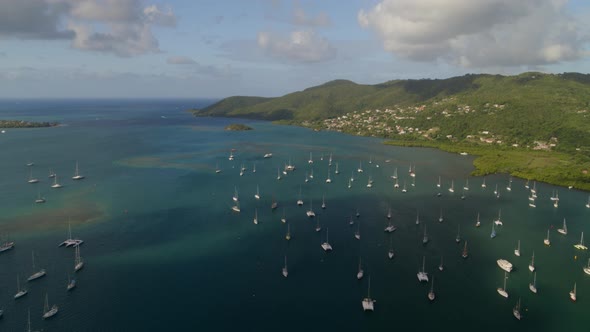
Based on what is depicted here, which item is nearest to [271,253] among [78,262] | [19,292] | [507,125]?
[78,262]

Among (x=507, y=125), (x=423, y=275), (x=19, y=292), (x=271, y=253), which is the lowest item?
(x=423, y=275)

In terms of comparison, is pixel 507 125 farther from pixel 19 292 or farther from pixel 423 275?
pixel 19 292

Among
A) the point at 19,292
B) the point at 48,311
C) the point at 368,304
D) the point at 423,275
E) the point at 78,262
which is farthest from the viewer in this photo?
the point at 78,262

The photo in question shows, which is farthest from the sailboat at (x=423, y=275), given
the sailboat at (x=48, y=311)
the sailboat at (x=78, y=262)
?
the sailboat at (x=78, y=262)

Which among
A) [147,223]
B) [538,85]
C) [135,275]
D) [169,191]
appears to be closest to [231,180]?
[169,191]

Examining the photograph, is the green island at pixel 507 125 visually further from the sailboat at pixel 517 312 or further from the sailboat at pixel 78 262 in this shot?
the sailboat at pixel 78 262
